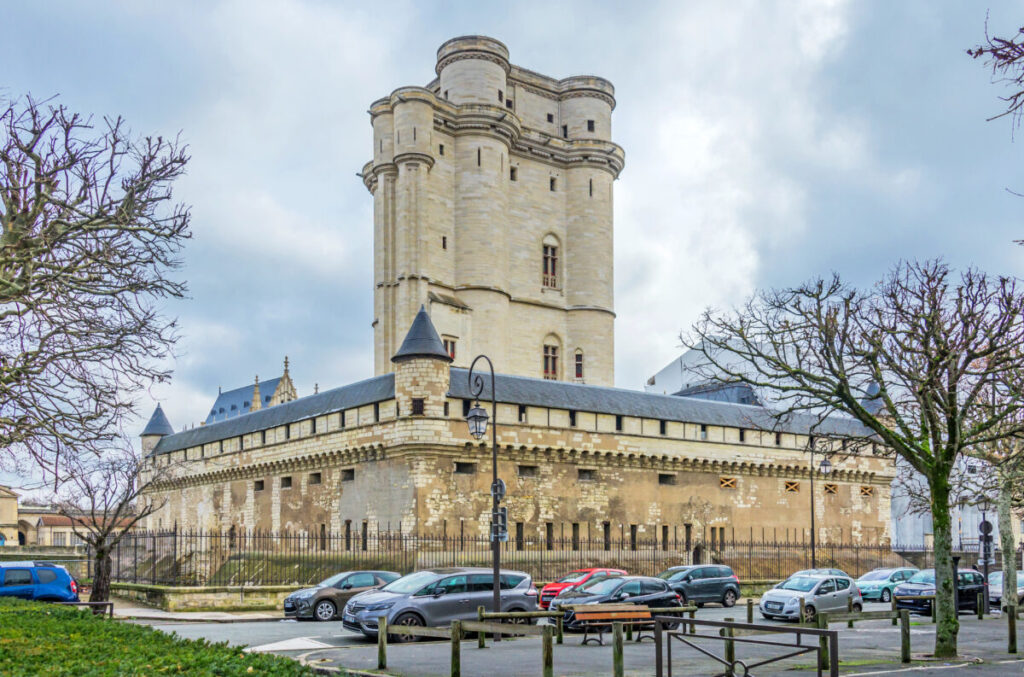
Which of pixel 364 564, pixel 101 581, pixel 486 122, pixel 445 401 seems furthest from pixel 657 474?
pixel 101 581

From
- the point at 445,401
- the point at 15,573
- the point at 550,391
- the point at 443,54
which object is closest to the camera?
the point at 15,573

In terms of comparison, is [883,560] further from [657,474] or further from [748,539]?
[657,474]

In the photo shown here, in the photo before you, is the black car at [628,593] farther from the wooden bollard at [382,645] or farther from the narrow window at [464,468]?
the narrow window at [464,468]

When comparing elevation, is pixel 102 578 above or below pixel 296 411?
below

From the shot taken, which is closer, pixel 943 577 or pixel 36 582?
pixel 943 577

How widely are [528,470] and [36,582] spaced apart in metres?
19.1

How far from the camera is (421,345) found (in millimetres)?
36656

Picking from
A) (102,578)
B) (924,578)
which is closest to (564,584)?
(924,578)

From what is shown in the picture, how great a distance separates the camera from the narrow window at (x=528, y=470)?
39.0 m

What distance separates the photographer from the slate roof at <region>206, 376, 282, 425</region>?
80.6 meters

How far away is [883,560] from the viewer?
1918 inches

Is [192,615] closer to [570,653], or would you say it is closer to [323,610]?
[323,610]

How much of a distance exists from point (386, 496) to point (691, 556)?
529 inches

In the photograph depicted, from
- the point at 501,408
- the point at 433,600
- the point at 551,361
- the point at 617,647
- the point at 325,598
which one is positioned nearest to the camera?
the point at 617,647
